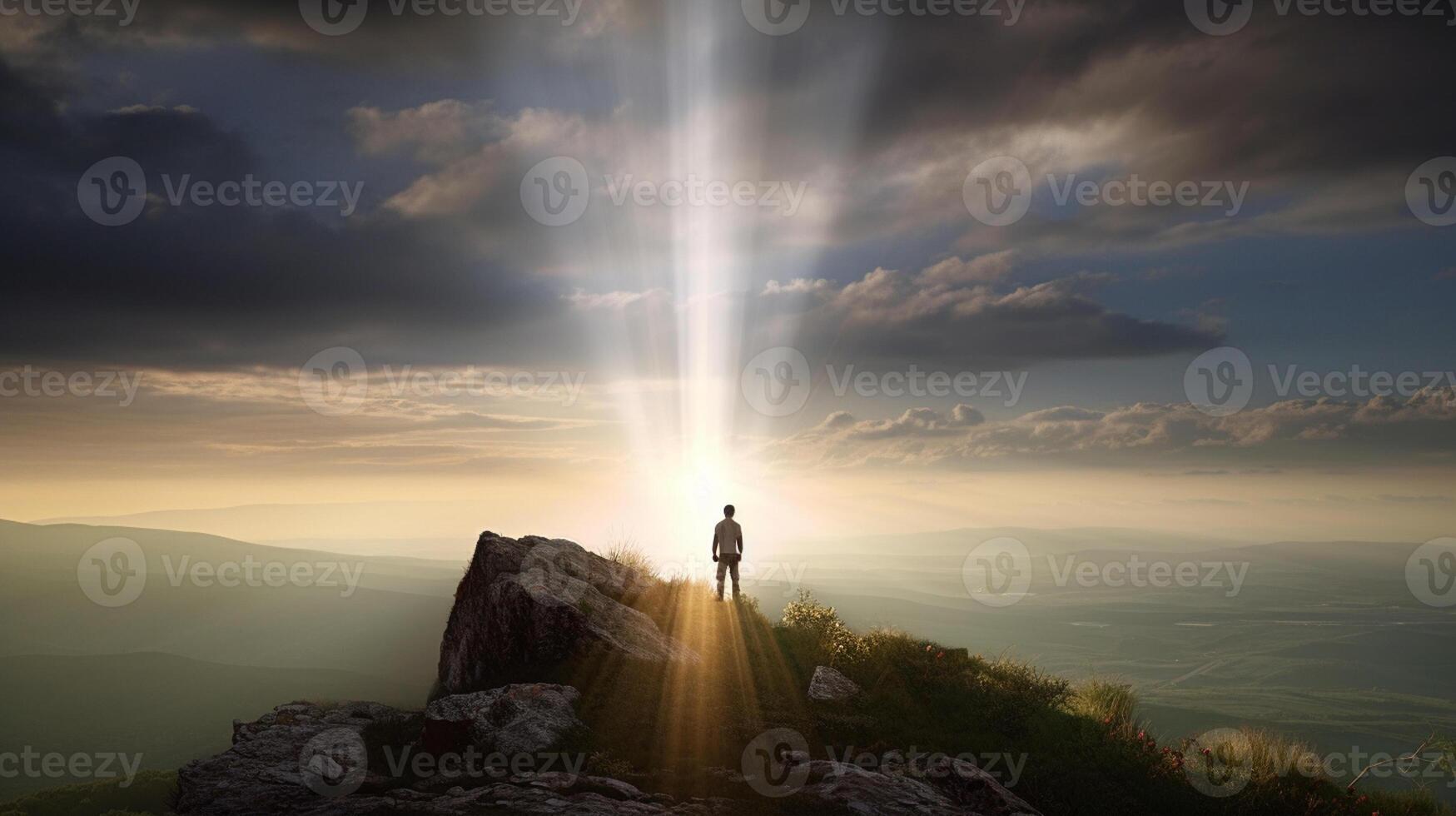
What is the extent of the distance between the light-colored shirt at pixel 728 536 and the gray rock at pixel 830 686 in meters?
6.29

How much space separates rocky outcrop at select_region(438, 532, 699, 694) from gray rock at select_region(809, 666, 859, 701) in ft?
10.9

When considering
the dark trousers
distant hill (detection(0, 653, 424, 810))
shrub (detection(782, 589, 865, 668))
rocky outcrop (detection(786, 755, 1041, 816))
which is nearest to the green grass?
the dark trousers

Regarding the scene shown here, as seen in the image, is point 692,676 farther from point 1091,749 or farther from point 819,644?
point 1091,749

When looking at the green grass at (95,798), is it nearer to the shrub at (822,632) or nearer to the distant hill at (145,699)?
the shrub at (822,632)

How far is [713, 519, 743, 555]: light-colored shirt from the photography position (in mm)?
26188

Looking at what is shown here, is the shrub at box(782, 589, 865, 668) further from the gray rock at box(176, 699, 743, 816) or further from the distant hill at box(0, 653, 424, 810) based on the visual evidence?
the distant hill at box(0, 653, 424, 810)

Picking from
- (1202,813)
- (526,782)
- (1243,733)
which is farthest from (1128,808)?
(526,782)

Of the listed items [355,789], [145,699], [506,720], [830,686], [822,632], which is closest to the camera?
[355,789]

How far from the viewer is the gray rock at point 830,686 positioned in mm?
19469

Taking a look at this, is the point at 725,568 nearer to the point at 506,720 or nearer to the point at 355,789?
the point at 506,720

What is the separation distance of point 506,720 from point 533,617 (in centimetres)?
432

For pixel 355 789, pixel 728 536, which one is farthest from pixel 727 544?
pixel 355 789

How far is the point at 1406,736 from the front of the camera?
18262 cm

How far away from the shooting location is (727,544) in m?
26.2
